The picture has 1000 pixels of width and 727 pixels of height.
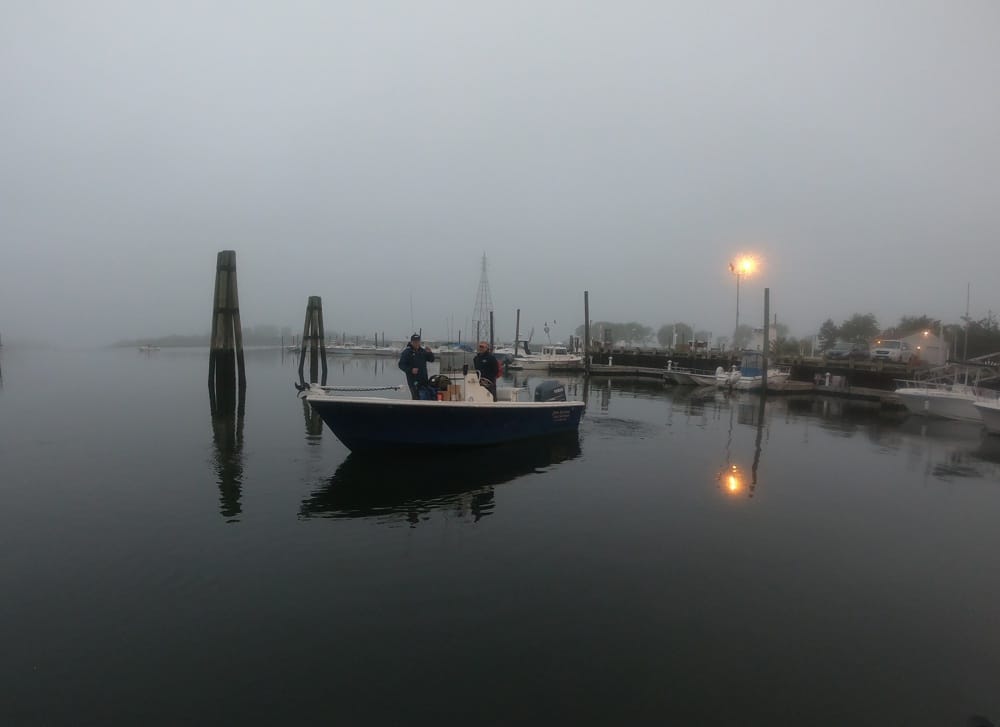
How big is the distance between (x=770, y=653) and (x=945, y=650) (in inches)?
65.7

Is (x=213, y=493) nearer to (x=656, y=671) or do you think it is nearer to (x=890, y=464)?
(x=656, y=671)

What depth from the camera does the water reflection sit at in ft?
27.6

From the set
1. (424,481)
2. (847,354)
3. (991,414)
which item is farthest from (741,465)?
(847,354)

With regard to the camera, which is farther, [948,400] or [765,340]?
[765,340]

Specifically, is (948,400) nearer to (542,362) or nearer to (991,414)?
(991,414)

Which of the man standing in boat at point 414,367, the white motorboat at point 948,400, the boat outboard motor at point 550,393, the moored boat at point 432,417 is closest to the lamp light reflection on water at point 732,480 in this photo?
the moored boat at point 432,417

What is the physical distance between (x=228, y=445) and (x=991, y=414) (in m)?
22.1

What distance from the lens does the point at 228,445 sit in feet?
43.4

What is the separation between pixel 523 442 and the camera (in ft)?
43.9

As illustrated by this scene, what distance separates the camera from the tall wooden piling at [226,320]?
24156 mm

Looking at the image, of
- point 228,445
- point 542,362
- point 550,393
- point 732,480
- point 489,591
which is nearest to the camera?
point 489,591

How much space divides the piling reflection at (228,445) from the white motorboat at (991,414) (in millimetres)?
20650

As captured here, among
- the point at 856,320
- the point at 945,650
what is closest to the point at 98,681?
the point at 945,650

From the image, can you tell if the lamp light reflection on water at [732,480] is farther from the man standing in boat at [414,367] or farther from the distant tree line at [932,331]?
the distant tree line at [932,331]
